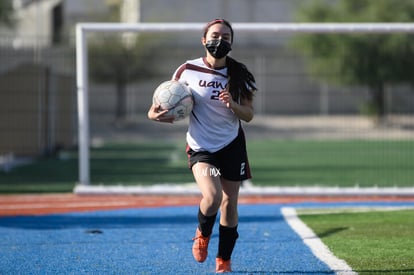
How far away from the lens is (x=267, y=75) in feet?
57.4

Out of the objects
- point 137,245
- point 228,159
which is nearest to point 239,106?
point 228,159

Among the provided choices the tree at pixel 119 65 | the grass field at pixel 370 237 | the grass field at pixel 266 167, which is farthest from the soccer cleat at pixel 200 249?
the tree at pixel 119 65

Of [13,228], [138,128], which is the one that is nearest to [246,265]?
[13,228]

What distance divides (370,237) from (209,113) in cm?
324

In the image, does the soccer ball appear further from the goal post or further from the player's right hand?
the goal post

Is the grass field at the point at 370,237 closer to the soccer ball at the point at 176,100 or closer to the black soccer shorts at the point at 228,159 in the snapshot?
the black soccer shorts at the point at 228,159

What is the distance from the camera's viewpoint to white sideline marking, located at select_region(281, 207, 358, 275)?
812 centimetres

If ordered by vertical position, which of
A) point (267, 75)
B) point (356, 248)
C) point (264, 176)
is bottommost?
point (264, 176)

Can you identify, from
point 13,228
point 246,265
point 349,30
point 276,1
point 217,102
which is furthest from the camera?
point 276,1

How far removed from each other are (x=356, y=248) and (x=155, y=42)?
35286mm

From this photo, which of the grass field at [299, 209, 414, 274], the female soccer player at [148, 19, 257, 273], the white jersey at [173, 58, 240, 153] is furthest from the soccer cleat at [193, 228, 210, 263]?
the grass field at [299, 209, 414, 274]

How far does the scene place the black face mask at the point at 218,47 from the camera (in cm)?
763

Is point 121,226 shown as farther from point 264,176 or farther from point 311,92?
point 264,176

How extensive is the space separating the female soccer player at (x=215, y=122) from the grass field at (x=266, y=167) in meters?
9.52
